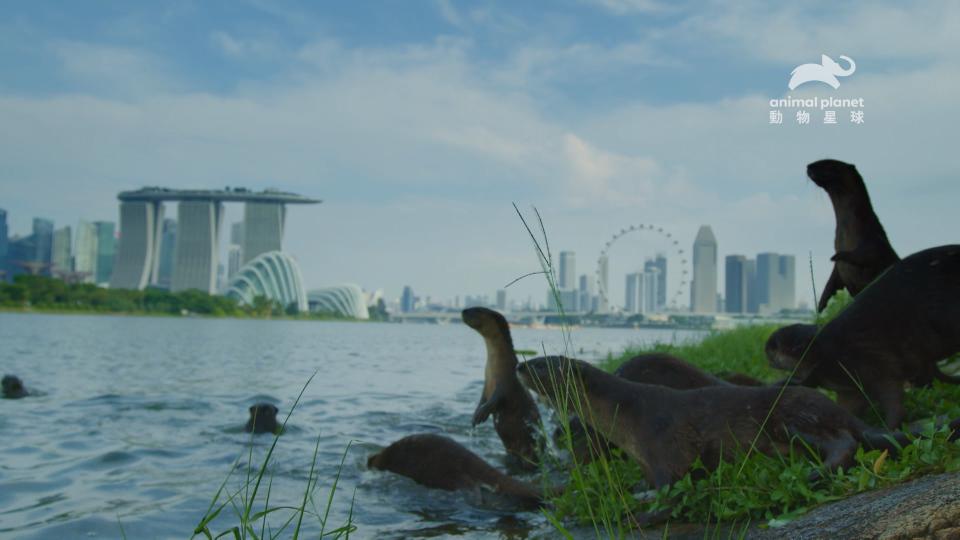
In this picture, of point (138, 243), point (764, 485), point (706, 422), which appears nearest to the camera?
point (764, 485)

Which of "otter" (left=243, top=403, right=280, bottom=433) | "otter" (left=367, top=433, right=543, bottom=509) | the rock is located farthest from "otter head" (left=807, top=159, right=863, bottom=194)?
"otter" (left=243, top=403, right=280, bottom=433)

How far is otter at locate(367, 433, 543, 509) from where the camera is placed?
5.52 meters

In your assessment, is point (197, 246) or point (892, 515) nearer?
point (892, 515)

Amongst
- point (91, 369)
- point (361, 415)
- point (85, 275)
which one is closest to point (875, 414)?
point (361, 415)

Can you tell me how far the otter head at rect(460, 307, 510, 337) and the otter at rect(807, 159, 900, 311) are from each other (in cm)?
287

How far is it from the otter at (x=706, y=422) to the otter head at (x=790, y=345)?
51 centimetres

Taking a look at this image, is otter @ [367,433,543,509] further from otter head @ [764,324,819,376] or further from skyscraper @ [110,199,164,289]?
skyscraper @ [110,199,164,289]

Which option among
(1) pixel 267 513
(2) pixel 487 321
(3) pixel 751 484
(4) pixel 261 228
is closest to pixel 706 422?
(3) pixel 751 484

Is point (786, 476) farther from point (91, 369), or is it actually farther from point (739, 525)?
point (91, 369)

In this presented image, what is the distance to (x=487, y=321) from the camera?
22.6 ft

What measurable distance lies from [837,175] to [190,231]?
18202 centimetres

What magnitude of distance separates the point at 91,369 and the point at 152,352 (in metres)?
9.79

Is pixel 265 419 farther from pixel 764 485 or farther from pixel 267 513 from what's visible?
pixel 764 485

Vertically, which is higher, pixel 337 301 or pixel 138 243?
pixel 138 243
